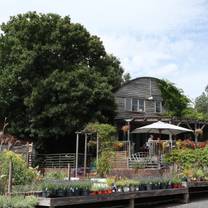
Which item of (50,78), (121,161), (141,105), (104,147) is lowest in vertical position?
(121,161)

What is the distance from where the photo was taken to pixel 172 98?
39.1m

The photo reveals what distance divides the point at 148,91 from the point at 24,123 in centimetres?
1067

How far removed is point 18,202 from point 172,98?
28.5 metres

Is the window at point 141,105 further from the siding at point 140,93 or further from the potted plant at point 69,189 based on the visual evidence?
the potted plant at point 69,189

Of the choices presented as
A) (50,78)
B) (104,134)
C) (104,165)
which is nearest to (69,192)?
(104,165)

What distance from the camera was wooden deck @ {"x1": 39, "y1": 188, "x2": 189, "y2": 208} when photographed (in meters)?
12.6

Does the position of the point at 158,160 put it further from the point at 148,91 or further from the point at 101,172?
the point at 148,91

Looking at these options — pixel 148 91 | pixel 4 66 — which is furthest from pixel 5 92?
pixel 148 91

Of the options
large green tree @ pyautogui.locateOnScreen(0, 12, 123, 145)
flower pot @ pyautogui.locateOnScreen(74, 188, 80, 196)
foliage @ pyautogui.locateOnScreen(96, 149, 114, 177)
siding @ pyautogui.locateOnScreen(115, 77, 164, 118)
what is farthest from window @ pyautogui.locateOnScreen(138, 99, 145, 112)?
flower pot @ pyautogui.locateOnScreen(74, 188, 80, 196)

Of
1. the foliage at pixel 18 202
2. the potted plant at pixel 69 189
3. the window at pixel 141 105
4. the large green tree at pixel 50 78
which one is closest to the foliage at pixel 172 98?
the window at pixel 141 105

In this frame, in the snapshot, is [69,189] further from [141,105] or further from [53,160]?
[141,105]

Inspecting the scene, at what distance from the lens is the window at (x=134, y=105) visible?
3725 centimetres

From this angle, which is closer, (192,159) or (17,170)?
(17,170)

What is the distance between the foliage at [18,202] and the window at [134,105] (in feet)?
82.3
